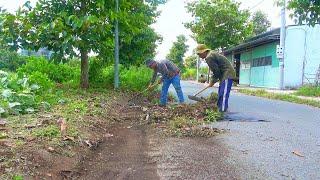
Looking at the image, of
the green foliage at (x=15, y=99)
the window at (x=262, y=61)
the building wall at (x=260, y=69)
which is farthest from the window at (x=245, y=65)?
the green foliage at (x=15, y=99)

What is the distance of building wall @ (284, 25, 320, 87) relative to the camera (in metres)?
23.8

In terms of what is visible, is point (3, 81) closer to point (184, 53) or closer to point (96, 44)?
point (96, 44)

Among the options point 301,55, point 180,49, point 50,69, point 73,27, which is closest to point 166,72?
point 73,27

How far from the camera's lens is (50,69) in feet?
56.9

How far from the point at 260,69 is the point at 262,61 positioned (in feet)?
2.11

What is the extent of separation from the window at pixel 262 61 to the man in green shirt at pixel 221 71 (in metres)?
18.0

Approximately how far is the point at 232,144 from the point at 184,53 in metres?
56.1

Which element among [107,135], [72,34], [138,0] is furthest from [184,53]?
[107,135]

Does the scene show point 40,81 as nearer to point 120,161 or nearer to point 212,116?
point 212,116

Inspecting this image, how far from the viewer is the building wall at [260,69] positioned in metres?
26.1

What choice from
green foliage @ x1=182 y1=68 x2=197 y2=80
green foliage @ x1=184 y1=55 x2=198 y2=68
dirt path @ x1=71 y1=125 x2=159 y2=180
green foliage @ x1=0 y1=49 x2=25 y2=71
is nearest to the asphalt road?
dirt path @ x1=71 y1=125 x2=159 y2=180

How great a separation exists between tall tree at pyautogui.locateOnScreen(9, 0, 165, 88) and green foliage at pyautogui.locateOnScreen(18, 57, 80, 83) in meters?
2.22

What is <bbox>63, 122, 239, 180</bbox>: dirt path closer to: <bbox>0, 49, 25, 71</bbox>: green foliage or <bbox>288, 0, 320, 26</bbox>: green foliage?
<bbox>288, 0, 320, 26</bbox>: green foliage

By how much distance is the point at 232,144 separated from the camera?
631cm
